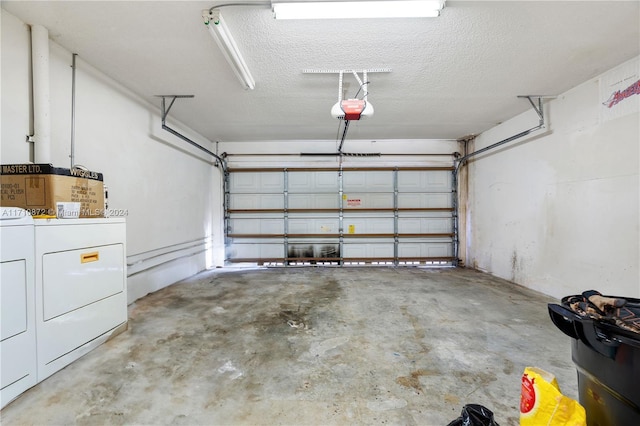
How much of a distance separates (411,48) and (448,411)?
2.89 meters

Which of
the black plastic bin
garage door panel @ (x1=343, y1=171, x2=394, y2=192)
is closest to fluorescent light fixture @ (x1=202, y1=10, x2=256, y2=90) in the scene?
the black plastic bin

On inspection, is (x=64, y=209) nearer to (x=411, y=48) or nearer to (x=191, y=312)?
(x=191, y=312)

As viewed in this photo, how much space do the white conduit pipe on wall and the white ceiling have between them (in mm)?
118

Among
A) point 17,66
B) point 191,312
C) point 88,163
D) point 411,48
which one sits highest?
point 411,48

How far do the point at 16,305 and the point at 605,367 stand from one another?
116 inches

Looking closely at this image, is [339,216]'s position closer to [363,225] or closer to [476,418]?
[363,225]

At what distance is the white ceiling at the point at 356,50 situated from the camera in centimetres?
196

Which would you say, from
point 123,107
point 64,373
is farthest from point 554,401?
point 123,107

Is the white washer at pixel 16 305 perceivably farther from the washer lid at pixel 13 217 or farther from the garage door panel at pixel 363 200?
the garage door panel at pixel 363 200

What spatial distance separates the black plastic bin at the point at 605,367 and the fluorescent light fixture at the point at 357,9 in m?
2.13

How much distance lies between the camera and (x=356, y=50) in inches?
93.6

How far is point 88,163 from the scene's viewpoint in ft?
8.91

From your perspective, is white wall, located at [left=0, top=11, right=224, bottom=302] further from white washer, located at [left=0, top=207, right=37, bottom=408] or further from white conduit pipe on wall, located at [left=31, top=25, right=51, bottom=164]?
white washer, located at [left=0, top=207, right=37, bottom=408]

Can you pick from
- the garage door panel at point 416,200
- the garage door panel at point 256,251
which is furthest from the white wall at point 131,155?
the garage door panel at point 416,200
